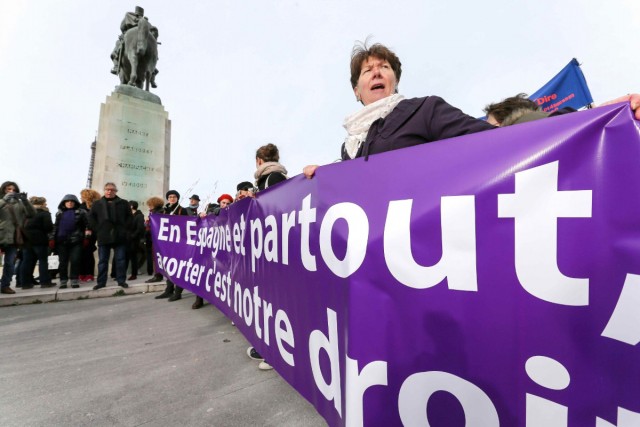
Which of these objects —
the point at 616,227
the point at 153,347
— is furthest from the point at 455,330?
the point at 153,347

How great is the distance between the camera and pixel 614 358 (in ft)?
2.40

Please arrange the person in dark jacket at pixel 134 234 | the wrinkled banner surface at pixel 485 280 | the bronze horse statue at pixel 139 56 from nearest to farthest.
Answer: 1. the wrinkled banner surface at pixel 485 280
2. the person in dark jacket at pixel 134 234
3. the bronze horse statue at pixel 139 56

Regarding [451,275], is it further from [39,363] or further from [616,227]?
[39,363]

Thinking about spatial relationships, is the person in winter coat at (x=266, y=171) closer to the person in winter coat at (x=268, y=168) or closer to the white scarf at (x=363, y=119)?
the person in winter coat at (x=268, y=168)

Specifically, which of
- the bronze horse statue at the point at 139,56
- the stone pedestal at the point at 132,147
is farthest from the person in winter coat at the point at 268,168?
the bronze horse statue at the point at 139,56

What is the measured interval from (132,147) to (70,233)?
166 inches

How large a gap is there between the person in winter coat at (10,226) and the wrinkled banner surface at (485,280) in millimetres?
6439

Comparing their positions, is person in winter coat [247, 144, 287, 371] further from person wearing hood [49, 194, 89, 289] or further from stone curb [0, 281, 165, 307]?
person wearing hood [49, 194, 89, 289]

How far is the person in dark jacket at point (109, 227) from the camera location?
17.9ft

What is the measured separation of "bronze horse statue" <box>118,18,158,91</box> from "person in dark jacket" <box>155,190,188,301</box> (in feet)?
22.6

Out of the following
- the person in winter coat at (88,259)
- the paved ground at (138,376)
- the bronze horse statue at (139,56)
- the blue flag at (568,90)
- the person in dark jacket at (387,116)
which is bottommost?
the paved ground at (138,376)

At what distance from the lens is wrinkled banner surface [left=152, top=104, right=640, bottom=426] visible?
2.47ft

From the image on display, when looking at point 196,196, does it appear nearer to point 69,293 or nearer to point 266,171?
point 69,293

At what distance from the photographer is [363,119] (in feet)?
5.19
